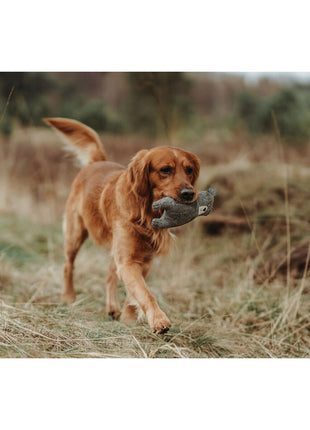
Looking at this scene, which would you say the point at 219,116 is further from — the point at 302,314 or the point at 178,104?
the point at 302,314

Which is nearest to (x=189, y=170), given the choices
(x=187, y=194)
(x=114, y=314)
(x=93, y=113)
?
(x=187, y=194)

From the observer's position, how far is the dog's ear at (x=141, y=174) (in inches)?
92.3

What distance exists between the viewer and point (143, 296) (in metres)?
2.27

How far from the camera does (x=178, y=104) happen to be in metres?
4.68

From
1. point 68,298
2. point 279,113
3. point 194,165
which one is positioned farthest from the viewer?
point 279,113

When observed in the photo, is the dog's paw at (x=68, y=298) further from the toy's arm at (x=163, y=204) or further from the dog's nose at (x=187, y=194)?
the dog's nose at (x=187, y=194)

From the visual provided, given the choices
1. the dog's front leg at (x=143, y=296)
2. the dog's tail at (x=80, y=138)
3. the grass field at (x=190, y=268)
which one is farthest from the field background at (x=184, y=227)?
the dog's tail at (x=80, y=138)

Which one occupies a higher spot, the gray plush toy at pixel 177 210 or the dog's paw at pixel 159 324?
the gray plush toy at pixel 177 210

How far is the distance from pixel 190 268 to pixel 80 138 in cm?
164

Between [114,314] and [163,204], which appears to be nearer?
[163,204]

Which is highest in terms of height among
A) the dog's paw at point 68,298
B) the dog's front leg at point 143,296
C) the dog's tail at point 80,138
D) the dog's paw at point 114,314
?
the dog's tail at point 80,138

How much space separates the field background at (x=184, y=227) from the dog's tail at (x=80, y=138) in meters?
0.50

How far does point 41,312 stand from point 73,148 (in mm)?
1260

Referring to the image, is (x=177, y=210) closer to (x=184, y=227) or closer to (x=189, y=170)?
(x=189, y=170)
